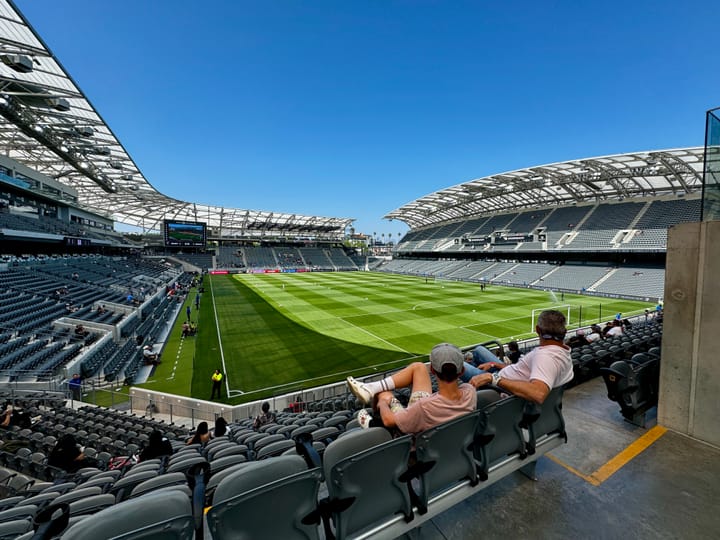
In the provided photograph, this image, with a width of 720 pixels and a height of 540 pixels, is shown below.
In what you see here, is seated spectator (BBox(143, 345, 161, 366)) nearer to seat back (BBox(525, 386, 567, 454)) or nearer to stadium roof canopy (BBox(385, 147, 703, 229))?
seat back (BBox(525, 386, 567, 454))

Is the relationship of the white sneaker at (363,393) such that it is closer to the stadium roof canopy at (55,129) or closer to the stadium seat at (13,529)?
the stadium seat at (13,529)

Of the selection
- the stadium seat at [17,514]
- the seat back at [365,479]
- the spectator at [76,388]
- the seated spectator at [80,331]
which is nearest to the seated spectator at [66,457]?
the stadium seat at [17,514]

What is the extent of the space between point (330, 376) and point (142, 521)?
516 inches

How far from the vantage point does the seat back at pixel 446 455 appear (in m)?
2.29

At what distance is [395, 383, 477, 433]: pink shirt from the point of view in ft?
8.00

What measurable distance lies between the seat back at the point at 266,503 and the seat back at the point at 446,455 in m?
0.85

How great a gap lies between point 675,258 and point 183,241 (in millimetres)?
60766

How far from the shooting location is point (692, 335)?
425 centimetres

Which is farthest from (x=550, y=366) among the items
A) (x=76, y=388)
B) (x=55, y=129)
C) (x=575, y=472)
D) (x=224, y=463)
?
(x=55, y=129)

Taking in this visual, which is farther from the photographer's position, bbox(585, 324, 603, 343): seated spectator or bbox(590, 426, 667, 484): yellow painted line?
bbox(585, 324, 603, 343): seated spectator

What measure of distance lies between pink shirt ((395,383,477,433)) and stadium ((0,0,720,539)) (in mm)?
117

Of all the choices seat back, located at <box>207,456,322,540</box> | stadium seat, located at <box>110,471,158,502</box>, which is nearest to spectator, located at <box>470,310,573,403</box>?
seat back, located at <box>207,456,322,540</box>

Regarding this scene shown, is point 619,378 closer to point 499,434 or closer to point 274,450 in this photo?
point 499,434

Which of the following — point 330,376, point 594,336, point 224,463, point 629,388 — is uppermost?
point 629,388
